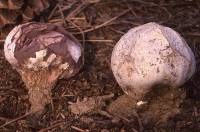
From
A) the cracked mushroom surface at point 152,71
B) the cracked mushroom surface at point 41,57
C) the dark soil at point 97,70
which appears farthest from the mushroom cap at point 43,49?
the cracked mushroom surface at point 152,71

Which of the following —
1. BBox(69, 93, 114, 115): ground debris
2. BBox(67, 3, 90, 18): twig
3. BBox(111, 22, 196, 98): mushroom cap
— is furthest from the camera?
BBox(67, 3, 90, 18): twig

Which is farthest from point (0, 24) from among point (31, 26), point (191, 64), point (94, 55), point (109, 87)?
point (191, 64)

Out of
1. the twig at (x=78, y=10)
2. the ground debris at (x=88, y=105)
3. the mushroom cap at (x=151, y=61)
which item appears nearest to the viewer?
the mushroom cap at (x=151, y=61)

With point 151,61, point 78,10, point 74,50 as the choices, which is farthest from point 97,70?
point 78,10

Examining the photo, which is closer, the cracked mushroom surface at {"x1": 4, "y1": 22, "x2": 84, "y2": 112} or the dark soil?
→ the dark soil

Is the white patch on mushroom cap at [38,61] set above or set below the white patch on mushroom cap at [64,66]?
above

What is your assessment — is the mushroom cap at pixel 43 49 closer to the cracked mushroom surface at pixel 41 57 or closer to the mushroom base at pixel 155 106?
the cracked mushroom surface at pixel 41 57

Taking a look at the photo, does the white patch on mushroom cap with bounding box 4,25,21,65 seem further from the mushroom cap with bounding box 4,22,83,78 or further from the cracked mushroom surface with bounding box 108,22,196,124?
the cracked mushroom surface with bounding box 108,22,196,124

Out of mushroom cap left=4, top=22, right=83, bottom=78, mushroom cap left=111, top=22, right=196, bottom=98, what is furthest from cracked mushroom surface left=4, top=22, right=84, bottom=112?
mushroom cap left=111, top=22, right=196, bottom=98

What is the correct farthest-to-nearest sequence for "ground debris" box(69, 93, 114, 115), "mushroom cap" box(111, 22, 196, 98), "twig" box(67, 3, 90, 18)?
"twig" box(67, 3, 90, 18), "ground debris" box(69, 93, 114, 115), "mushroom cap" box(111, 22, 196, 98)
